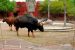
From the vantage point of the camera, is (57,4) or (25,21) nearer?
(25,21)

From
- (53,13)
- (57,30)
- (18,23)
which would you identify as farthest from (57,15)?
(18,23)

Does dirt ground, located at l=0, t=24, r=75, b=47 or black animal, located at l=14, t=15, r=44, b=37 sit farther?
black animal, located at l=14, t=15, r=44, b=37

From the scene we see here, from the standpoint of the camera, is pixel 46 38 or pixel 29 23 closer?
pixel 46 38

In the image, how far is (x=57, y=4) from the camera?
206 ft

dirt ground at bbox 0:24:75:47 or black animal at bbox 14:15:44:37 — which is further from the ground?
black animal at bbox 14:15:44:37

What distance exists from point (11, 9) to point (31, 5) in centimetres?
3640

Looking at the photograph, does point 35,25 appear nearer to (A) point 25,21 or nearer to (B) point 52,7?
(A) point 25,21

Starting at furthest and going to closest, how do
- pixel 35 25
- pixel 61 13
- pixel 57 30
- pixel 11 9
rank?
1. pixel 61 13
2. pixel 11 9
3. pixel 57 30
4. pixel 35 25

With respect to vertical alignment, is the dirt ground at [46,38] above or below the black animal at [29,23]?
below

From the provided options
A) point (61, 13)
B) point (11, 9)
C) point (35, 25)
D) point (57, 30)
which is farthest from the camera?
point (61, 13)

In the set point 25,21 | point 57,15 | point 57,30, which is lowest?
point 57,15

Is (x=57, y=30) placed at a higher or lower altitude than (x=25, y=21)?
lower

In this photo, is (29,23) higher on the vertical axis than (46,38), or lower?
higher

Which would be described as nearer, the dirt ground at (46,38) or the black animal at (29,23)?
the dirt ground at (46,38)
